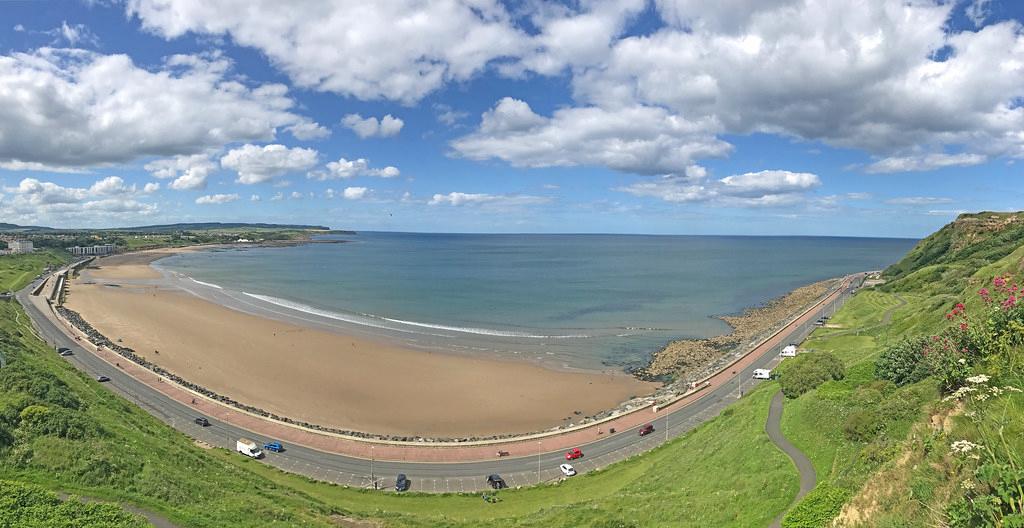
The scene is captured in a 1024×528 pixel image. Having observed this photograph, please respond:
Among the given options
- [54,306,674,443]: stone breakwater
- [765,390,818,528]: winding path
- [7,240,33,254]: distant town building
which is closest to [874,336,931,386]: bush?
[765,390,818,528]: winding path

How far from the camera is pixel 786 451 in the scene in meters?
26.5

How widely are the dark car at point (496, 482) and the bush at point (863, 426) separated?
67.1 ft

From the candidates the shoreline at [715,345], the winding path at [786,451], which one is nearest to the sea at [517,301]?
the shoreline at [715,345]

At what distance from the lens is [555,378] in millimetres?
60562

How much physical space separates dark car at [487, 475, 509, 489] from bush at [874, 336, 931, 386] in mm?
24113

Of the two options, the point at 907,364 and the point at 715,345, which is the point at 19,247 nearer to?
the point at 715,345

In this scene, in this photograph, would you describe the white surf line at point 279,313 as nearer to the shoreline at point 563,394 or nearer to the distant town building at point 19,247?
the shoreline at point 563,394

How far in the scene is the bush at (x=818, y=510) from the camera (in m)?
17.2

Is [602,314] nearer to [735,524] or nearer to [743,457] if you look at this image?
[743,457]

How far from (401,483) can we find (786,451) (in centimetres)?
2326

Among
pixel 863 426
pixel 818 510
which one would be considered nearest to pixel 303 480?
pixel 818 510

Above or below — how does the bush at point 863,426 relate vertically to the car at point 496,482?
above

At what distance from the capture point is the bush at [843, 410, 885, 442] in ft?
78.1

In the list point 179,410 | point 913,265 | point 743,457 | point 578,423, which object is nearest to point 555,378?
point 578,423
